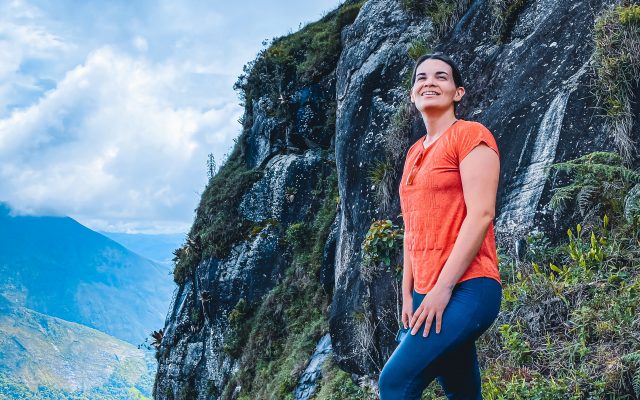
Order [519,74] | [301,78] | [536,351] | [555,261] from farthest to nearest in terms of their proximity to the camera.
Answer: [301,78] < [519,74] < [555,261] < [536,351]

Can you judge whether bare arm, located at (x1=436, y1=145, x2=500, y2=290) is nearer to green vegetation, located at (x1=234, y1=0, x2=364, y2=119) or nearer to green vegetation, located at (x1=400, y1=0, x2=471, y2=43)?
green vegetation, located at (x1=400, y1=0, x2=471, y2=43)

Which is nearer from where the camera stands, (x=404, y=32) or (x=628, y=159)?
(x=628, y=159)

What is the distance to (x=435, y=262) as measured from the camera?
2396 millimetres

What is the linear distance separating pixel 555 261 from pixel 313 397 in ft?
18.3

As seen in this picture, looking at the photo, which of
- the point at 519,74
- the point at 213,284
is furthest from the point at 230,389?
the point at 519,74

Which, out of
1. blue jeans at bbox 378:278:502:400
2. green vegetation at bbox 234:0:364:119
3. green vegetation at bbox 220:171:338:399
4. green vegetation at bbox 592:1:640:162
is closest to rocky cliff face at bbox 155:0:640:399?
green vegetation at bbox 592:1:640:162

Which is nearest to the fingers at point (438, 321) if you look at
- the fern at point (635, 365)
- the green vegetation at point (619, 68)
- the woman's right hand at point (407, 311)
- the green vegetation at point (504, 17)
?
the woman's right hand at point (407, 311)

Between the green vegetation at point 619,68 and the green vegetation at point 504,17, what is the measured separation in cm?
150

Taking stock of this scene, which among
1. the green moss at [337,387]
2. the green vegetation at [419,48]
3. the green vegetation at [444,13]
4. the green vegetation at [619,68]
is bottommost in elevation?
the green moss at [337,387]

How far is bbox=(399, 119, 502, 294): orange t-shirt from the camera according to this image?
237 centimetres

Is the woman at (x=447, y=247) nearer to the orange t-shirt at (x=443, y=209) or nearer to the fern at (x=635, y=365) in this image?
the orange t-shirt at (x=443, y=209)

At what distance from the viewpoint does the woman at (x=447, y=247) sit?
2.24 m

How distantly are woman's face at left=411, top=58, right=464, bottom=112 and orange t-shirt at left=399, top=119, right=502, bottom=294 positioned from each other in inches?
6.8

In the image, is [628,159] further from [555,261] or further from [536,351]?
[536,351]
